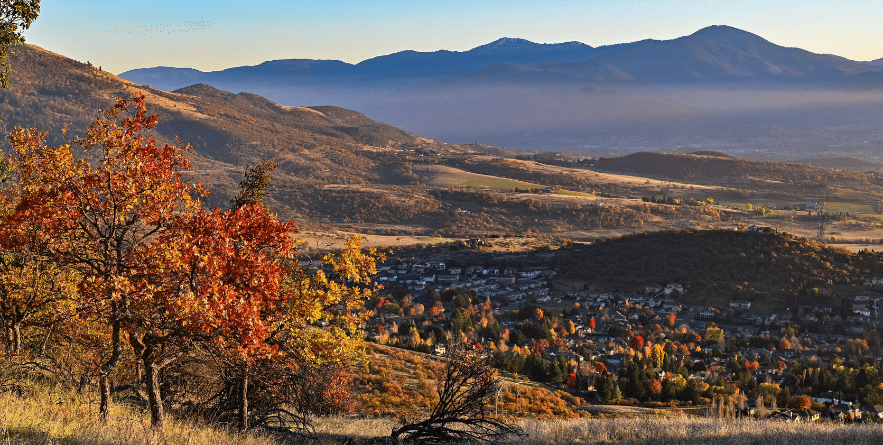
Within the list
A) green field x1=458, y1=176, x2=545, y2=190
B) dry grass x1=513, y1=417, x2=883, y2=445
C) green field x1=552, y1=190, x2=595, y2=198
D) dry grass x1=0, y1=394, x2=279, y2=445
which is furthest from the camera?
green field x1=458, y1=176, x2=545, y2=190

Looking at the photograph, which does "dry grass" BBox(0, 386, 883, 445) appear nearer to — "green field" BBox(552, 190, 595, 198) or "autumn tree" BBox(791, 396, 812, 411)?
"autumn tree" BBox(791, 396, 812, 411)

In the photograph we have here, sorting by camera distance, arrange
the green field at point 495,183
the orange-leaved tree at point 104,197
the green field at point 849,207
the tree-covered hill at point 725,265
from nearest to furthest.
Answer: the orange-leaved tree at point 104,197
the tree-covered hill at point 725,265
the green field at point 849,207
the green field at point 495,183

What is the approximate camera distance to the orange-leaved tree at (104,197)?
11.1 meters

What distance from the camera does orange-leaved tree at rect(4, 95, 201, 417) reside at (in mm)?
11102

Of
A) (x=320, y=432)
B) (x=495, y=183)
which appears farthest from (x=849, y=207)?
(x=320, y=432)

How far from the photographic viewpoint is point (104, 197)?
455 inches

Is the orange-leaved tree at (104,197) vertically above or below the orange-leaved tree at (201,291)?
above

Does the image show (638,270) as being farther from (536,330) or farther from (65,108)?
(65,108)

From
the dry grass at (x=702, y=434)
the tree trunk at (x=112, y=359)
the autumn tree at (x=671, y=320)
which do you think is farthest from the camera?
the autumn tree at (x=671, y=320)

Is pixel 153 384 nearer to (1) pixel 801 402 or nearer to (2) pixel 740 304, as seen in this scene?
(1) pixel 801 402

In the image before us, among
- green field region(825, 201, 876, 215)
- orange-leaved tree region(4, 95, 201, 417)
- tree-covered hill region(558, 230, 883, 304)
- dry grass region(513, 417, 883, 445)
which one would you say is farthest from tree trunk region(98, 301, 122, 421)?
green field region(825, 201, 876, 215)

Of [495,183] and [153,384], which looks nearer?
[153,384]

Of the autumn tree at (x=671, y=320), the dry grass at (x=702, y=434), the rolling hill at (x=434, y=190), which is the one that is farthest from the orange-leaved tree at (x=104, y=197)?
the rolling hill at (x=434, y=190)

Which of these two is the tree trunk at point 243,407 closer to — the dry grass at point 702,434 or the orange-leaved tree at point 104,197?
the orange-leaved tree at point 104,197
